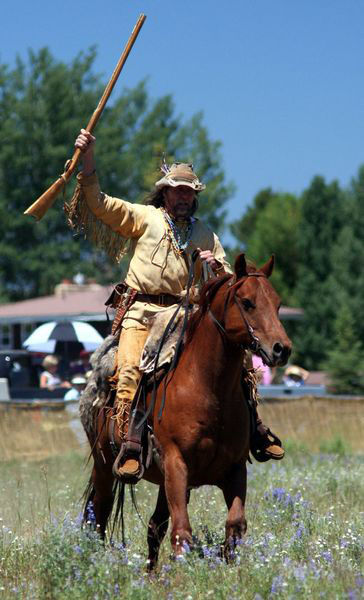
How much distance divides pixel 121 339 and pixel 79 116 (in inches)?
1743

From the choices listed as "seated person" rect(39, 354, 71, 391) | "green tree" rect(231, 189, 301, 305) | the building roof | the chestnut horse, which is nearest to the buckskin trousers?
the chestnut horse

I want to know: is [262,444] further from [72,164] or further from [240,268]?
[72,164]

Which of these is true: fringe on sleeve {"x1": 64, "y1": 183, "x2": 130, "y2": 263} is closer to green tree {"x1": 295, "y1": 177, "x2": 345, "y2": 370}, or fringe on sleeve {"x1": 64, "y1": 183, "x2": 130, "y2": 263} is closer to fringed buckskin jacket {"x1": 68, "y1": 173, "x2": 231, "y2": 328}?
fringed buckskin jacket {"x1": 68, "y1": 173, "x2": 231, "y2": 328}

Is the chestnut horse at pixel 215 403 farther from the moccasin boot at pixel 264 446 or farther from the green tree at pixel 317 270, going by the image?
the green tree at pixel 317 270

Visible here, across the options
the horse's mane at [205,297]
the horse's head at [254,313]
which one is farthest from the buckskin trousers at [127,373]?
the horse's head at [254,313]

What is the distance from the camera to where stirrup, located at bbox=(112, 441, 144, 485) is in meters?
8.50

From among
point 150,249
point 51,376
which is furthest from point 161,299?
point 51,376

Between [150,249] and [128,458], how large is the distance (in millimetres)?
1607

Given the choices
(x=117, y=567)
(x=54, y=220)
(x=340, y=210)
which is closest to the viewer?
(x=117, y=567)

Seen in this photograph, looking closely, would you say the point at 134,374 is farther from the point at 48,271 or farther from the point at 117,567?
the point at 48,271

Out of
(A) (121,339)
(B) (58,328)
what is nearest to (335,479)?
(A) (121,339)

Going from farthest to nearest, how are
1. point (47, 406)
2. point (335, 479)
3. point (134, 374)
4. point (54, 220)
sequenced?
point (54, 220)
point (47, 406)
point (335, 479)
point (134, 374)

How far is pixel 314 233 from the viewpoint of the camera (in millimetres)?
45969

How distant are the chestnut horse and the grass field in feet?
1.13
